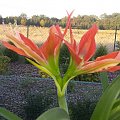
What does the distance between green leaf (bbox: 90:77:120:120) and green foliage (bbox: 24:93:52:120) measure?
2.87 metres

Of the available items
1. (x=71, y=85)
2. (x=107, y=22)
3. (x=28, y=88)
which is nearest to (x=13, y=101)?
(x=28, y=88)

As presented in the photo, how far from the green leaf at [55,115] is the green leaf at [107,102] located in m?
0.10

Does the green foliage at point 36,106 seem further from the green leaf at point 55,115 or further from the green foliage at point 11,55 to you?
the green foliage at point 11,55

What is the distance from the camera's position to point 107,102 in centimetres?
71

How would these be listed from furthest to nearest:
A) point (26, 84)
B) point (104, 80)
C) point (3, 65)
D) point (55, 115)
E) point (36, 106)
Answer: point (3, 65)
point (26, 84)
point (36, 106)
point (104, 80)
point (55, 115)

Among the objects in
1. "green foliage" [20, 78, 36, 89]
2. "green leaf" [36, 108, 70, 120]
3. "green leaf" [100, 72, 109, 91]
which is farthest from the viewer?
"green foliage" [20, 78, 36, 89]

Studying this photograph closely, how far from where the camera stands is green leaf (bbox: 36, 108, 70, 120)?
593mm

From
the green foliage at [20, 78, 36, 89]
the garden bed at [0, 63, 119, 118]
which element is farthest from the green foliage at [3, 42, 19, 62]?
the green foliage at [20, 78, 36, 89]

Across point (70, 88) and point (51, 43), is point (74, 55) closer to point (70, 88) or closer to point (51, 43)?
point (51, 43)

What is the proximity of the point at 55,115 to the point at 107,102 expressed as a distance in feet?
0.44

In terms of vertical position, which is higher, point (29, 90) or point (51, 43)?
point (51, 43)

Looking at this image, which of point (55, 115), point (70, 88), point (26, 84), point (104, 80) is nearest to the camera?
point (55, 115)

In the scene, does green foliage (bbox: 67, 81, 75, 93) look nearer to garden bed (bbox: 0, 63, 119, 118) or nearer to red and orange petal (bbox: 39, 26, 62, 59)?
garden bed (bbox: 0, 63, 119, 118)

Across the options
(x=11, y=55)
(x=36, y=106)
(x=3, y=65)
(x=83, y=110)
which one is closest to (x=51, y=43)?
(x=83, y=110)
